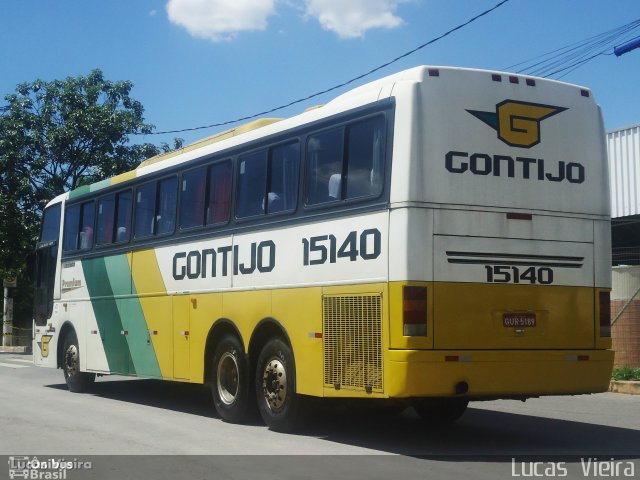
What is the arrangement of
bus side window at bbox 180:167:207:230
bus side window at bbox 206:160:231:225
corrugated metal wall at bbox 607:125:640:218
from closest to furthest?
bus side window at bbox 206:160:231:225
bus side window at bbox 180:167:207:230
corrugated metal wall at bbox 607:125:640:218

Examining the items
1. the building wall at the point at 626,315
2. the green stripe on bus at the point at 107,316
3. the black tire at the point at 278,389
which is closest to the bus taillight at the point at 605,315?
the black tire at the point at 278,389

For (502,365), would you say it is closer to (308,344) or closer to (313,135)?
(308,344)

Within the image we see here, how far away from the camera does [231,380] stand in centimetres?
1198

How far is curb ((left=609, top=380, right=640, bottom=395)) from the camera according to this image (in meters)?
16.2

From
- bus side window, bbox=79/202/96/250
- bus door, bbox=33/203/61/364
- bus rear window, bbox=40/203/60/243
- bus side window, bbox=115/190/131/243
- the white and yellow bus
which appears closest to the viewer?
the white and yellow bus

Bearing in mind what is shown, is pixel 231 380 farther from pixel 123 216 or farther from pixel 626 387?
pixel 626 387

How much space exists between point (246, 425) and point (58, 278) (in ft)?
23.9

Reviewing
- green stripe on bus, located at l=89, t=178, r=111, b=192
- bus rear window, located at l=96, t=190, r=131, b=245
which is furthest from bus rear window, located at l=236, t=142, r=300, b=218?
green stripe on bus, located at l=89, t=178, r=111, b=192

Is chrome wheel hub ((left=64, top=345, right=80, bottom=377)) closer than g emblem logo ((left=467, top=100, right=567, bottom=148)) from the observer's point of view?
No

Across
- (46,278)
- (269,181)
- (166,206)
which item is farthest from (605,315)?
(46,278)

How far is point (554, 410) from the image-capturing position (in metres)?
13.6

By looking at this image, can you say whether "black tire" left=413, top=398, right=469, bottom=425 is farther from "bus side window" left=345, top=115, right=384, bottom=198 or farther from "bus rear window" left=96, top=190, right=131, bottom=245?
"bus rear window" left=96, top=190, right=131, bottom=245

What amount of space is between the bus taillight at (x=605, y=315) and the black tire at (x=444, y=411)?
6.45 feet

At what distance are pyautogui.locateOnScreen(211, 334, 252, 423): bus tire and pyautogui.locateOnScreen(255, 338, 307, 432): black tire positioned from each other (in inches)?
13.4
